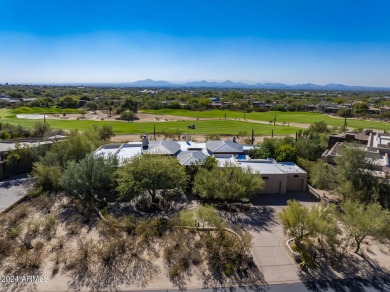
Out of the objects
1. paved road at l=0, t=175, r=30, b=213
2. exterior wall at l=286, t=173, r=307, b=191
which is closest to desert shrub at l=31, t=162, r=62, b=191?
paved road at l=0, t=175, r=30, b=213

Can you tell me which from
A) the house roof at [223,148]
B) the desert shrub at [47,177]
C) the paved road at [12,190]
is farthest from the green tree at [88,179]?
the house roof at [223,148]

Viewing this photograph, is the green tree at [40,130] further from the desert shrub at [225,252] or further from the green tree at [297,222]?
the green tree at [297,222]

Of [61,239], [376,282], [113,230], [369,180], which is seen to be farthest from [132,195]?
[369,180]

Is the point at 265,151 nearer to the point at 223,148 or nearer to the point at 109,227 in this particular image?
the point at 223,148

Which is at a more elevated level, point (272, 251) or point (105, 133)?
point (105, 133)

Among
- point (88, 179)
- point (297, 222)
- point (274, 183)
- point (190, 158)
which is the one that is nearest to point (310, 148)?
point (274, 183)

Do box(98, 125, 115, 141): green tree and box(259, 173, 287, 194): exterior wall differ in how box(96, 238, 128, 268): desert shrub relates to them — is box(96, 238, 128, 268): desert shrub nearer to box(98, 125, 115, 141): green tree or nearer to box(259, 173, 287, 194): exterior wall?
box(259, 173, 287, 194): exterior wall

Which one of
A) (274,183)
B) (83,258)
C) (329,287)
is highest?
(274,183)

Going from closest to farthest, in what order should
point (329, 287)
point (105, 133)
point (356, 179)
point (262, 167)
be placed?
point (329, 287) < point (356, 179) < point (262, 167) < point (105, 133)
